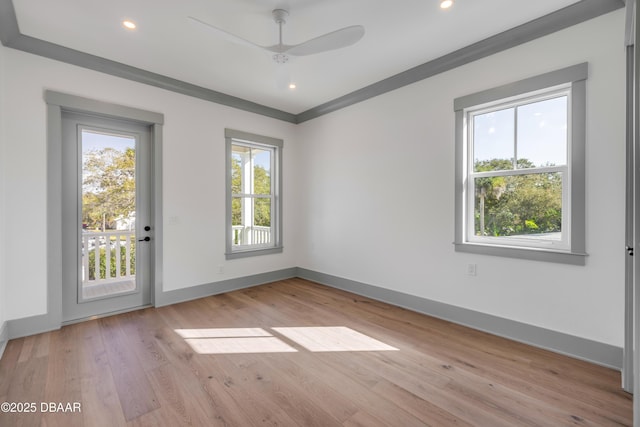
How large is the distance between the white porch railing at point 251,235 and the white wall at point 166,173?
0.31 metres

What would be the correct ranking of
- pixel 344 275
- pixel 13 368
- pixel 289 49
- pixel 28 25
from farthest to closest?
1. pixel 344 275
2. pixel 28 25
3. pixel 289 49
4. pixel 13 368

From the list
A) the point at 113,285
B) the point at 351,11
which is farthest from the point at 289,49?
the point at 113,285

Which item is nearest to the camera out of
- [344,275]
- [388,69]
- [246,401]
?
[246,401]

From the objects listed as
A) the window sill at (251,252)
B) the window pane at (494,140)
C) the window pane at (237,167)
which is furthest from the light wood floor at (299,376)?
the window pane at (237,167)

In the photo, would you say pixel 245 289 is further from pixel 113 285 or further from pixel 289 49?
pixel 289 49

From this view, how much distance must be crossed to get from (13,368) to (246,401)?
6.24 ft

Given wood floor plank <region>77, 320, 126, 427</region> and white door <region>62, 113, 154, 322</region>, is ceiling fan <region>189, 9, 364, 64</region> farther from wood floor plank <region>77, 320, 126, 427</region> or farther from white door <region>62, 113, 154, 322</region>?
wood floor plank <region>77, 320, 126, 427</region>

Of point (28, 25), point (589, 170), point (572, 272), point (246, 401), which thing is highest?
point (28, 25)

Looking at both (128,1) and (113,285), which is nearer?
(128,1)

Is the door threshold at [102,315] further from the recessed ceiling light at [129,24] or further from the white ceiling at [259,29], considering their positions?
the recessed ceiling light at [129,24]

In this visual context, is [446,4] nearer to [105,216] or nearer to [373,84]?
[373,84]

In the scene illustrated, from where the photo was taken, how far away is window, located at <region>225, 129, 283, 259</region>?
431 centimetres

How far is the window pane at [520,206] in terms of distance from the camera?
2.56 meters

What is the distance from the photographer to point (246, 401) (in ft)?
6.09
